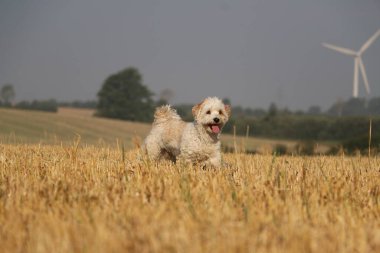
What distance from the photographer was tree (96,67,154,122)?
8788 cm

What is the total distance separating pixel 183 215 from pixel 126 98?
8930 centimetres

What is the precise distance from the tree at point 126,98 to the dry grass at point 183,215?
8078cm

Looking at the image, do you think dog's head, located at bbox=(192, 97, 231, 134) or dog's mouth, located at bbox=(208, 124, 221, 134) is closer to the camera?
dog's head, located at bbox=(192, 97, 231, 134)

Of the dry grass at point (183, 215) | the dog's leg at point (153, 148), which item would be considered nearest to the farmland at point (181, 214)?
the dry grass at point (183, 215)

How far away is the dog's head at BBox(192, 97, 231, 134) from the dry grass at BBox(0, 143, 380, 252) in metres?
2.14

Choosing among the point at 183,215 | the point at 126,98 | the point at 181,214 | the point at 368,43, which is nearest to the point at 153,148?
the point at 181,214

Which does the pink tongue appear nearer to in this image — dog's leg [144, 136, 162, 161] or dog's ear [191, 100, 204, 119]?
dog's ear [191, 100, 204, 119]

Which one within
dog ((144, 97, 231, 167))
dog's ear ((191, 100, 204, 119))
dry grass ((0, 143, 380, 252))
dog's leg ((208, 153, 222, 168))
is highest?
dog's ear ((191, 100, 204, 119))

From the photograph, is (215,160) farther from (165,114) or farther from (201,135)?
(165,114)

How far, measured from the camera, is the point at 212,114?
29.0 ft

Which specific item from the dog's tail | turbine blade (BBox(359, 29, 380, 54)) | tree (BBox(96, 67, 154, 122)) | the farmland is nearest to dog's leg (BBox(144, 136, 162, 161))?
the dog's tail

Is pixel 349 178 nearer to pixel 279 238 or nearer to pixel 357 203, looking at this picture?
pixel 357 203

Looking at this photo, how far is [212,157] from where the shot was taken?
9.41 metres

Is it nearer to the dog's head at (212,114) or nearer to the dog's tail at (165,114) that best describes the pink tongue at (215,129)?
the dog's head at (212,114)
